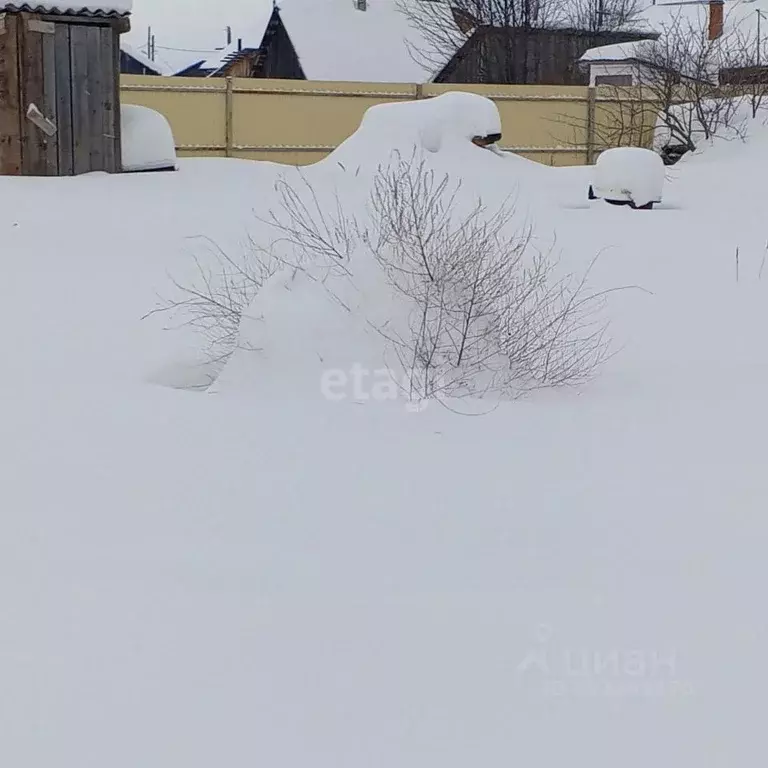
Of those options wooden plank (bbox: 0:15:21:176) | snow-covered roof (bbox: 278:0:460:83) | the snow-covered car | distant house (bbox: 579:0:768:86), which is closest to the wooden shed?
wooden plank (bbox: 0:15:21:176)

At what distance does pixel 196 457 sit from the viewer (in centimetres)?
394

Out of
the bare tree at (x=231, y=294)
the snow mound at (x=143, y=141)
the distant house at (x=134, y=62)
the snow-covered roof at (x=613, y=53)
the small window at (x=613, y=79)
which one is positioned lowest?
the bare tree at (x=231, y=294)

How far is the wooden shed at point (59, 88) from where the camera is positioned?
9.82 metres

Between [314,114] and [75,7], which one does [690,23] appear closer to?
[314,114]

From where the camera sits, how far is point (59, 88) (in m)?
10.1

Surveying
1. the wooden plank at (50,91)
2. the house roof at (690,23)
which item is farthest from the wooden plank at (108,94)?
the house roof at (690,23)

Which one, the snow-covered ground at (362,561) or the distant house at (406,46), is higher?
the distant house at (406,46)

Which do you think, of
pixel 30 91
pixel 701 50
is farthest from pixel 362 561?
pixel 701 50

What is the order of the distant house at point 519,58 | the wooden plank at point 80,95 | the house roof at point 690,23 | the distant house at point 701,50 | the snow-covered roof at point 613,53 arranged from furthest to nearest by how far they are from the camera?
the distant house at point 519,58 → the snow-covered roof at point 613,53 → the house roof at point 690,23 → the distant house at point 701,50 → the wooden plank at point 80,95

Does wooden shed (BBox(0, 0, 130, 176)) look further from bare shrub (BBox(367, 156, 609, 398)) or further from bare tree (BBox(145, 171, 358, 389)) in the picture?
bare shrub (BBox(367, 156, 609, 398))

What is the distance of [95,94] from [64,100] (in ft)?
1.11

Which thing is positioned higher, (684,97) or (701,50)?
(701,50)

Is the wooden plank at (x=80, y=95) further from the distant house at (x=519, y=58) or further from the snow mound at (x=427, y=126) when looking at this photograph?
the distant house at (x=519, y=58)

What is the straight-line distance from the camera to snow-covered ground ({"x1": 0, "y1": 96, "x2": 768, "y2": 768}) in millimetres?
2328
